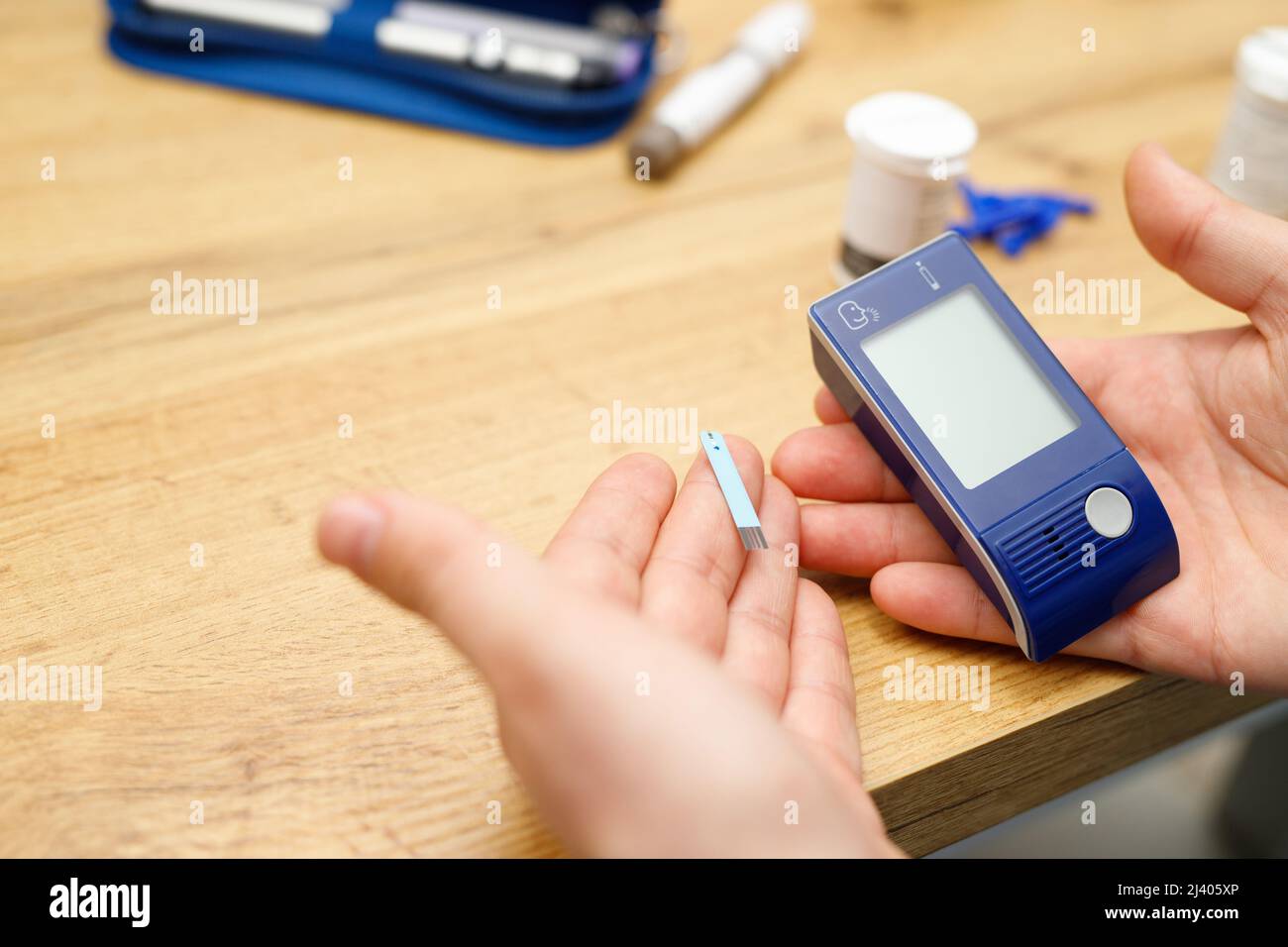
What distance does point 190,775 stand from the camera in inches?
19.1

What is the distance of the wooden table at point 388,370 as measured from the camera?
497 mm

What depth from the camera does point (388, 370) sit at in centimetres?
68

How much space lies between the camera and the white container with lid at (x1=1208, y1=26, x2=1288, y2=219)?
0.71 m

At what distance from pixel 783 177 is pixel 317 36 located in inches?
15.3

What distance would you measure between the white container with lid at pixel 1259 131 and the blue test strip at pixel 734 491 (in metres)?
0.46

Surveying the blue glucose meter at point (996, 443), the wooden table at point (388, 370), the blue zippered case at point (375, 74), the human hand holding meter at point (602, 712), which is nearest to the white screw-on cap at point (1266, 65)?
the wooden table at point (388, 370)

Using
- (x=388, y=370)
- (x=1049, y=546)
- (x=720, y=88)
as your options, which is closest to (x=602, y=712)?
(x=1049, y=546)

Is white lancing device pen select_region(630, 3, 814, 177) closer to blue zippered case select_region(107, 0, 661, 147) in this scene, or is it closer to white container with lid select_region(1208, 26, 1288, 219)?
blue zippered case select_region(107, 0, 661, 147)

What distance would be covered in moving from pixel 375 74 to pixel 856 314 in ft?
1.75

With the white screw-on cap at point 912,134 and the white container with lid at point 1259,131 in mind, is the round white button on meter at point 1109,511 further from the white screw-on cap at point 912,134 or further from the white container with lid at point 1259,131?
the white container with lid at point 1259,131

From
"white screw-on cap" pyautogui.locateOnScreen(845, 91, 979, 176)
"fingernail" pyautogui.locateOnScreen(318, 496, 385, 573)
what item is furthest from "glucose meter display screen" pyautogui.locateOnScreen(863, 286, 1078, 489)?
"fingernail" pyautogui.locateOnScreen(318, 496, 385, 573)
